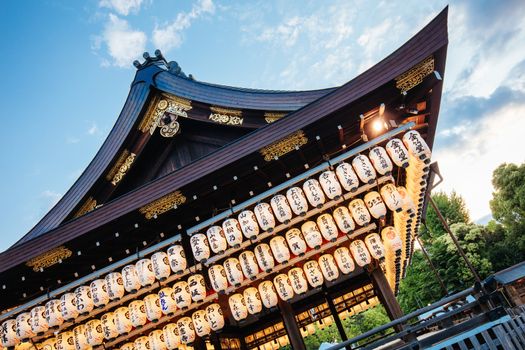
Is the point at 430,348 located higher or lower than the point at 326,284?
lower

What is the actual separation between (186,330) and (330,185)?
5.24 m

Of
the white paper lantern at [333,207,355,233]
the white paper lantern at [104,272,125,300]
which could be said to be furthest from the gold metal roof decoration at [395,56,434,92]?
the white paper lantern at [104,272,125,300]

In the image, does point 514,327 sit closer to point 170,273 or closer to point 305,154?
point 305,154

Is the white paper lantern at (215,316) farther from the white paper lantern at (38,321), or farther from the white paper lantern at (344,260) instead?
the white paper lantern at (38,321)

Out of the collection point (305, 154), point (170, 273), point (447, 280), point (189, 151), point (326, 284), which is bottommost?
point (447, 280)

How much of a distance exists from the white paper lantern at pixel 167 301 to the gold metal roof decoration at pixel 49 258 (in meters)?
2.92

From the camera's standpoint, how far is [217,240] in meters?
7.81

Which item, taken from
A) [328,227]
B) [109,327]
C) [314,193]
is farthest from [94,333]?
[314,193]

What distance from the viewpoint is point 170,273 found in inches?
328

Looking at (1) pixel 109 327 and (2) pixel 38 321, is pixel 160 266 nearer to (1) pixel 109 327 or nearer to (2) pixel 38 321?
(1) pixel 109 327

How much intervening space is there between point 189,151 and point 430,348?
8.20 metres

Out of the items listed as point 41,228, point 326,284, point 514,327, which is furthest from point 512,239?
point 41,228

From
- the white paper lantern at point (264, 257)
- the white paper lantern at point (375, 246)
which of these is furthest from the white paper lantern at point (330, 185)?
the white paper lantern at point (264, 257)

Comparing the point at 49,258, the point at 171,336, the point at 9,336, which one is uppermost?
the point at 49,258
